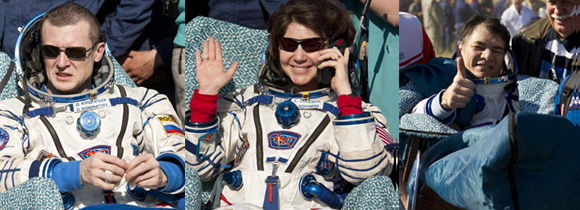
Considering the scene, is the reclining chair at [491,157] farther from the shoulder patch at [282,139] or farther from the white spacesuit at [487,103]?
the shoulder patch at [282,139]

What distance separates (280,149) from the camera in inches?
93.7

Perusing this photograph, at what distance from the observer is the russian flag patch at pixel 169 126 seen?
2363 millimetres

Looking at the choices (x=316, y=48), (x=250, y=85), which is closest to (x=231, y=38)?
(x=250, y=85)

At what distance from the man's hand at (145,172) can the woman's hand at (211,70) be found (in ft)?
0.84

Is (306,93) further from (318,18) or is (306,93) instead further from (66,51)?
(66,51)

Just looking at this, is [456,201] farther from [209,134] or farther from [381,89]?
[209,134]

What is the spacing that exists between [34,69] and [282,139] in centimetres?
79

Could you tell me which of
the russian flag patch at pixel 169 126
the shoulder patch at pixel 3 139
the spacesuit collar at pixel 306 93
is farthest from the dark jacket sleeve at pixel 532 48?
the shoulder patch at pixel 3 139

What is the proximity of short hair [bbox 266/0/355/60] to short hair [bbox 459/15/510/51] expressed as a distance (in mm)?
331

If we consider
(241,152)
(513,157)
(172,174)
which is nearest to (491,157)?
(513,157)

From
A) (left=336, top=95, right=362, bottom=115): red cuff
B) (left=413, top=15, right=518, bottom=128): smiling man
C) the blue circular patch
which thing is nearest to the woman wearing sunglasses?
(left=336, top=95, right=362, bottom=115): red cuff

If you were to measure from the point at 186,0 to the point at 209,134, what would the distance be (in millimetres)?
416

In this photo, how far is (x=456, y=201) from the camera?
2.27 m

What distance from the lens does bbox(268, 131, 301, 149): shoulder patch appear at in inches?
93.6
